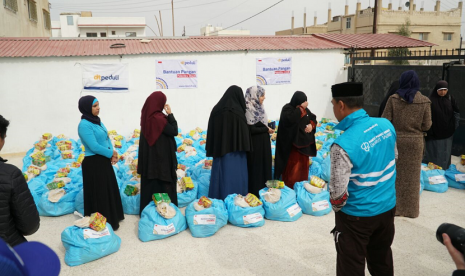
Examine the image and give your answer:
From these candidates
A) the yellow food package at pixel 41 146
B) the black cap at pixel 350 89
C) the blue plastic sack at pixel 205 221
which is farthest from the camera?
the yellow food package at pixel 41 146

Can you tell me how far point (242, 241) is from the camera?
3842 millimetres

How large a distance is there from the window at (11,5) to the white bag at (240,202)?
42.3 ft

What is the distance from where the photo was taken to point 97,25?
114 ft

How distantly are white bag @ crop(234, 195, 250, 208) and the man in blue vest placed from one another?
1.82 metres

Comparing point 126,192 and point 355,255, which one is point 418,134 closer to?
point 355,255

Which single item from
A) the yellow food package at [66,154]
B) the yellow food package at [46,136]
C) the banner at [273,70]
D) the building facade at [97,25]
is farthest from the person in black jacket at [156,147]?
the building facade at [97,25]

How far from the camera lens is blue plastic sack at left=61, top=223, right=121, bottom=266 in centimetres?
340

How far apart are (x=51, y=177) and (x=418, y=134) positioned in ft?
17.3

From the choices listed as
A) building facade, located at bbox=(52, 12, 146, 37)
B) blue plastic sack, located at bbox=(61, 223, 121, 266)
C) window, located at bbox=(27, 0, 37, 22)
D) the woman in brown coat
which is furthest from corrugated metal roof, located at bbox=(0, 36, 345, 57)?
Result: building facade, located at bbox=(52, 12, 146, 37)

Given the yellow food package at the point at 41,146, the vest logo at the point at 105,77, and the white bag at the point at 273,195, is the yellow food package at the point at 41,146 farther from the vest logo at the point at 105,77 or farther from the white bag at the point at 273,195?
the white bag at the point at 273,195

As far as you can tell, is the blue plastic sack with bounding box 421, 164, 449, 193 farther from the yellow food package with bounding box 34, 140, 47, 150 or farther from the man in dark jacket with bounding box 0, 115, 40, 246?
the yellow food package with bounding box 34, 140, 47, 150

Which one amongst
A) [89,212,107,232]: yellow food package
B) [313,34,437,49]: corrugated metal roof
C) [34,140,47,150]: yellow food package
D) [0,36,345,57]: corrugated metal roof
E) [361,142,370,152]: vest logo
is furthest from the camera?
[313,34,437,49]: corrugated metal roof

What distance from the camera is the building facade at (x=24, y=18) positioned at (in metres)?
12.7

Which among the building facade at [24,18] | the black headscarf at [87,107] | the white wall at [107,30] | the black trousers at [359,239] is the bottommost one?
the black trousers at [359,239]
